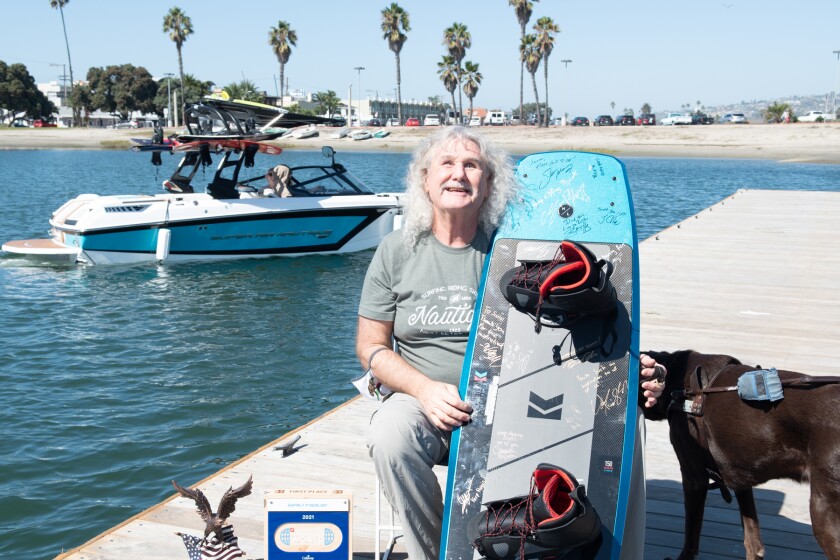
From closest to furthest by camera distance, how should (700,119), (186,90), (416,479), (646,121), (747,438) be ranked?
(416,479)
(747,438)
(646,121)
(700,119)
(186,90)

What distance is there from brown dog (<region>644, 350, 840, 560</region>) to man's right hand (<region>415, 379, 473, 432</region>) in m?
0.83

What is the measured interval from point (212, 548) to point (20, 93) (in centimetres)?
9778

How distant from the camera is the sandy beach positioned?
58.9 meters

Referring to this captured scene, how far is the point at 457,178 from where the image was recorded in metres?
3.46

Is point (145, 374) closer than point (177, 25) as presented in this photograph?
Yes

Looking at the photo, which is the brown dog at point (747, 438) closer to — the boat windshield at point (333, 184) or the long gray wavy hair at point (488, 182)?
the long gray wavy hair at point (488, 182)

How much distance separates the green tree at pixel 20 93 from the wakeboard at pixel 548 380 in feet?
317

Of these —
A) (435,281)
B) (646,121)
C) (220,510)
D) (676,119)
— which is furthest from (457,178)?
(646,121)

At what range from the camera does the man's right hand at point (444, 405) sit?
3.21 m

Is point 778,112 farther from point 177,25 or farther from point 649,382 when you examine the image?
point 649,382

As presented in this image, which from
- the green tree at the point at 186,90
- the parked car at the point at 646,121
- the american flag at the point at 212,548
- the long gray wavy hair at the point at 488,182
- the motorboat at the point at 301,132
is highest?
the green tree at the point at 186,90

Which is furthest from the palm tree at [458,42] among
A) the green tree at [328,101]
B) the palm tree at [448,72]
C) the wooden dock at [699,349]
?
the wooden dock at [699,349]

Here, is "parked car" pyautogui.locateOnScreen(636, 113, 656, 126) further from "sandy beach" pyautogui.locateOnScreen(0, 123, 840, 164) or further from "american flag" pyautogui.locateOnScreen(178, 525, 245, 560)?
"american flag" pyautogui.locateOnScreen(178, 525, 245, 560)

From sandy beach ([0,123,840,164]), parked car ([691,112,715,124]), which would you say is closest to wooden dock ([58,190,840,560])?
sandy beach ([0,123,840,164])
